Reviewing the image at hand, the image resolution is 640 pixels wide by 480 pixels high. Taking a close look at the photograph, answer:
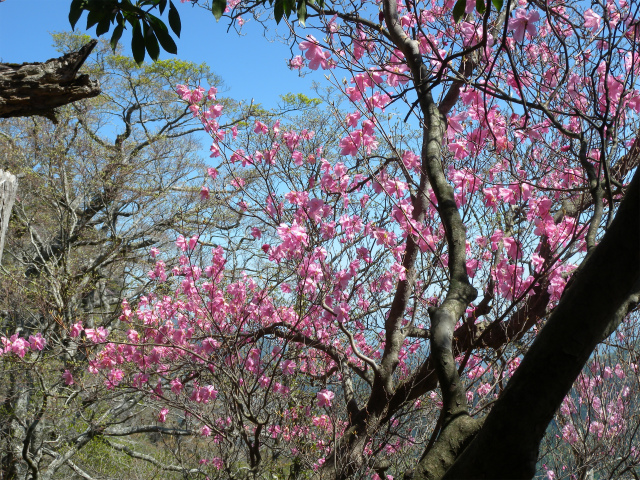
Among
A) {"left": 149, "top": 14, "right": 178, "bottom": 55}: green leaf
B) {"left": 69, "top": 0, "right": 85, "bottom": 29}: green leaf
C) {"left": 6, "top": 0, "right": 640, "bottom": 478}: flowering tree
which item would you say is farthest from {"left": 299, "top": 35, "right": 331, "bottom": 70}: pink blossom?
{"left": 69, "top": 0, "right": 85, "bottom": 29}: green leaf

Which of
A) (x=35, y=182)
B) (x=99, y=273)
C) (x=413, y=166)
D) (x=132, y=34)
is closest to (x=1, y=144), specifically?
(x=35, y=182)

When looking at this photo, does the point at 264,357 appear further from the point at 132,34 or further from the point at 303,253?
the point at 132,34

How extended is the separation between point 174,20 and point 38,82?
0.76 meters

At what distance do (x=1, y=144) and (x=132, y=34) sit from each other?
9.69 meters

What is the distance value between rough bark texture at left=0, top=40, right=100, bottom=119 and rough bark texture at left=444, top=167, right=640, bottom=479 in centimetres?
190

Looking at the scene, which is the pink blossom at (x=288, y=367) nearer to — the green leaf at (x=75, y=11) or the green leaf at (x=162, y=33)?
the green leaf at (x=162, y=33)

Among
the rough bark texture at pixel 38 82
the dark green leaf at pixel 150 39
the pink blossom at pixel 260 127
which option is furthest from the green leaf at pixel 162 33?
the pink blossom at pixel 260 127

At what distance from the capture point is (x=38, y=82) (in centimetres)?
203

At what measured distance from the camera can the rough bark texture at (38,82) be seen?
2021 mm

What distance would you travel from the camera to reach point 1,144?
9.68m

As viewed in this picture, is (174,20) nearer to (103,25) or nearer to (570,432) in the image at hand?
(103,25)

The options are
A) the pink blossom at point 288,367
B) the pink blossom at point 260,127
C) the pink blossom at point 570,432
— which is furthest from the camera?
the pink blossom at point 260,127

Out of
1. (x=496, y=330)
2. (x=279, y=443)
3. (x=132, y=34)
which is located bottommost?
(x=279, y=443)

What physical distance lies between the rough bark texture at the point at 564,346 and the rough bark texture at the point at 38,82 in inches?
74.6
